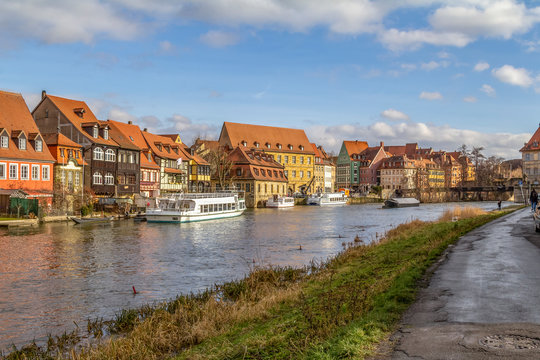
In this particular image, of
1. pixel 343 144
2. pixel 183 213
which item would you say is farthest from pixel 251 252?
pixel 343 144

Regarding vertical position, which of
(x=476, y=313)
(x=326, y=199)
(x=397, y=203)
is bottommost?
(x=397, y=203)

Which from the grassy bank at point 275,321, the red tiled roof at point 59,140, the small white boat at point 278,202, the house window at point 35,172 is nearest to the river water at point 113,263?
the grassy bank at point 275,321

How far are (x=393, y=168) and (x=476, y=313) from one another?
15041 cm

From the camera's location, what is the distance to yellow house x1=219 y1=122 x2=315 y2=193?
113062mm

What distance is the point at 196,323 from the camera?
12.0 meters

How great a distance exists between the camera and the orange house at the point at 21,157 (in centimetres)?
4612

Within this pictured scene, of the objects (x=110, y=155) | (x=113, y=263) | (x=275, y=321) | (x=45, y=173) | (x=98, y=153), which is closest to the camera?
(x=275, y=321)

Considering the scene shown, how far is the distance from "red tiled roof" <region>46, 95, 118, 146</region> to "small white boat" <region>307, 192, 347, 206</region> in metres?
47.9

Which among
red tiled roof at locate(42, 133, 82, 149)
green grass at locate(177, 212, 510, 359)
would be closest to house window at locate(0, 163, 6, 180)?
red tiled roof at locate(42, 133, 82, 149)

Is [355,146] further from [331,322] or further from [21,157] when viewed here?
[331,322]

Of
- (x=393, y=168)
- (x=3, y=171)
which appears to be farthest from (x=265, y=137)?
(x=3, y=171)

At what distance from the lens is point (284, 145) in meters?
119

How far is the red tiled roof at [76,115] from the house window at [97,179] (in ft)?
11.9

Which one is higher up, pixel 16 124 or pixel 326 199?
pixel 16 124
